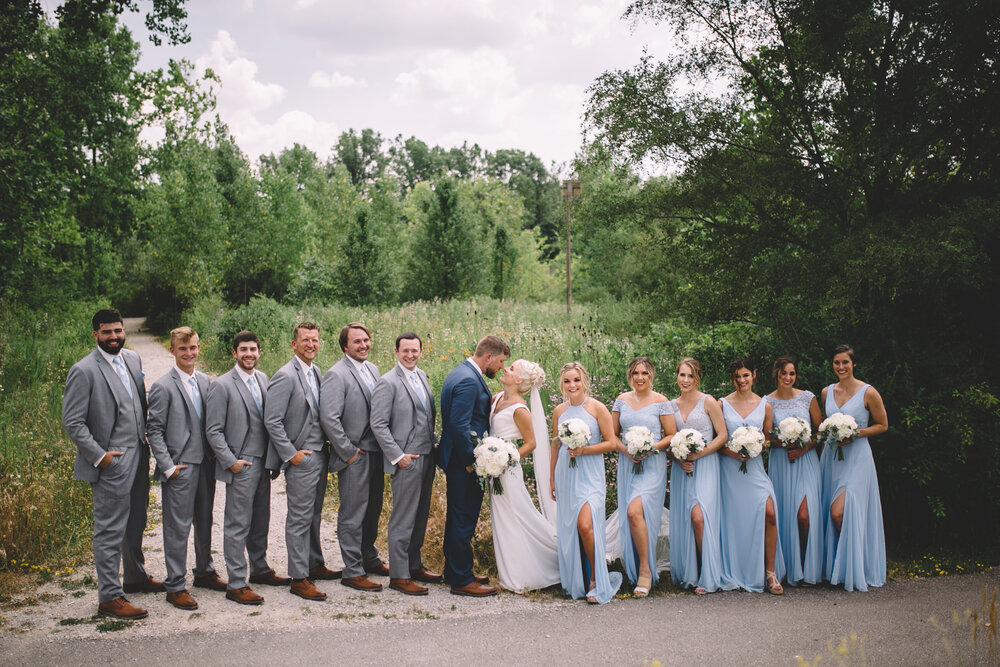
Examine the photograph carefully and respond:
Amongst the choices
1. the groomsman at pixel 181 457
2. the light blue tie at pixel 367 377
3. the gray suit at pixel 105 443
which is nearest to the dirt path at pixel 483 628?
the groomsman at pixel 181 457

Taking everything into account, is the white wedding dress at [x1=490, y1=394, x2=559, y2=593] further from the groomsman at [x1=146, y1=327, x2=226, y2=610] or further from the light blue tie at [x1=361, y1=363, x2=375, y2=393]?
the groomsman at [x1=146, y1=327, x2=226, y2=610]

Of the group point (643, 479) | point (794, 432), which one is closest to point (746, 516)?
point (794, 432)

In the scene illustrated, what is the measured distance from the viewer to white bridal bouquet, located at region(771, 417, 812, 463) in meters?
6.28

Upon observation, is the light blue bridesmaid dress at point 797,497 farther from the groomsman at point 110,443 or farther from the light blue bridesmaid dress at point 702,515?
the groomsman at point 110,443

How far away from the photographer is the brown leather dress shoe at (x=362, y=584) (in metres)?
6.10

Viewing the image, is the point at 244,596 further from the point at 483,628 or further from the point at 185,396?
the point at 483,628

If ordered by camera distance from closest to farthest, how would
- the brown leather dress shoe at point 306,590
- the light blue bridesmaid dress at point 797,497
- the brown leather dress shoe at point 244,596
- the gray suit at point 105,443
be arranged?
1. the gray suit at point 105,443
2. the brown leather dress shoe at point 244,596
3. the brown leather dress shoe at point 306,590
4. the light blue bridesmaid dress at point 797,497

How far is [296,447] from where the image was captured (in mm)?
6199

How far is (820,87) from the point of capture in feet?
30.2

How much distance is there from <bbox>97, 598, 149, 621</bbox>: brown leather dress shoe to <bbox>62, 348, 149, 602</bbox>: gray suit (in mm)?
49

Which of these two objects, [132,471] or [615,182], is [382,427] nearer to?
[132,471]

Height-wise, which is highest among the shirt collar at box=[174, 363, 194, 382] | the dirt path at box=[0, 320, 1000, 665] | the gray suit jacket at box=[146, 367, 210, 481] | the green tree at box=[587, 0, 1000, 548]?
the green tree at box=[587, 0, 1000, 548]

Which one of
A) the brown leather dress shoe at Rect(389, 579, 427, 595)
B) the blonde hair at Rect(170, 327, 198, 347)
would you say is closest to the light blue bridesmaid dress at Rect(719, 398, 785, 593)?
the brown leather dress shoe at Rect(389, 579, 427, 595)

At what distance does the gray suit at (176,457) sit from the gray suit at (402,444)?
146 cm
